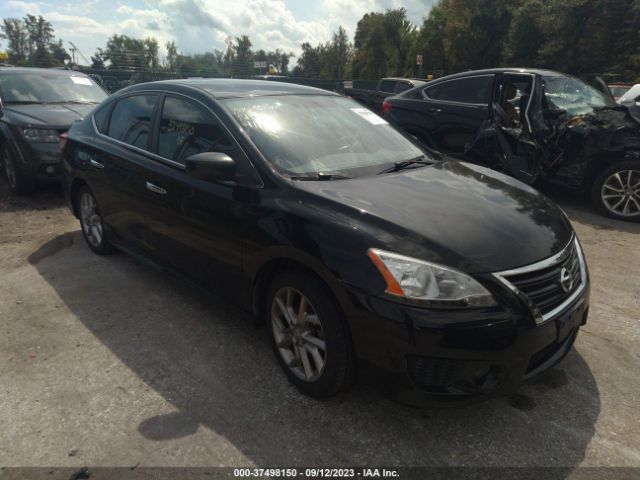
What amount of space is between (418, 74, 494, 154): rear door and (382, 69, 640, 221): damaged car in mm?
13

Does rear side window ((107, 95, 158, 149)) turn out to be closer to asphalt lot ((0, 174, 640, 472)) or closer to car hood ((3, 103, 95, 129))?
asphalt lot ((0, 174, 640, 472))

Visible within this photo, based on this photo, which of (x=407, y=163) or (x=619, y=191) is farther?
(x=619, y=191)

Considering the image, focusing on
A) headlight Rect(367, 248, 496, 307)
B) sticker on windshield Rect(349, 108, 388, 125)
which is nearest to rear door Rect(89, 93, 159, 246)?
sticker on windshield Rect(349, 108, 388, 125)

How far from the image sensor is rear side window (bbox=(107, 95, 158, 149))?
12.3 ft

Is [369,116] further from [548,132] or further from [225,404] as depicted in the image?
[548,132]

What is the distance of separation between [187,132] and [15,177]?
4.41 meters

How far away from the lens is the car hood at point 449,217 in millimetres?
2252

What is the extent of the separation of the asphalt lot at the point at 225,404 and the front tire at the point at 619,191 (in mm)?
2224

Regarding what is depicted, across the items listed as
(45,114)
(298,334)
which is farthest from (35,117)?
(298,334)

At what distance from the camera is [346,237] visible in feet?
7.58

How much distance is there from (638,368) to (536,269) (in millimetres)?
1236

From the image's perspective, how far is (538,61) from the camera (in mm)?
34094

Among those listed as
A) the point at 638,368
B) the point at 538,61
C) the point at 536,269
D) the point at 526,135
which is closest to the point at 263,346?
the point at 536,269

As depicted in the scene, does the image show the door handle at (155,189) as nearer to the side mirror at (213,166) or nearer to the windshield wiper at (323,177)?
the side mirror at (213,166)
